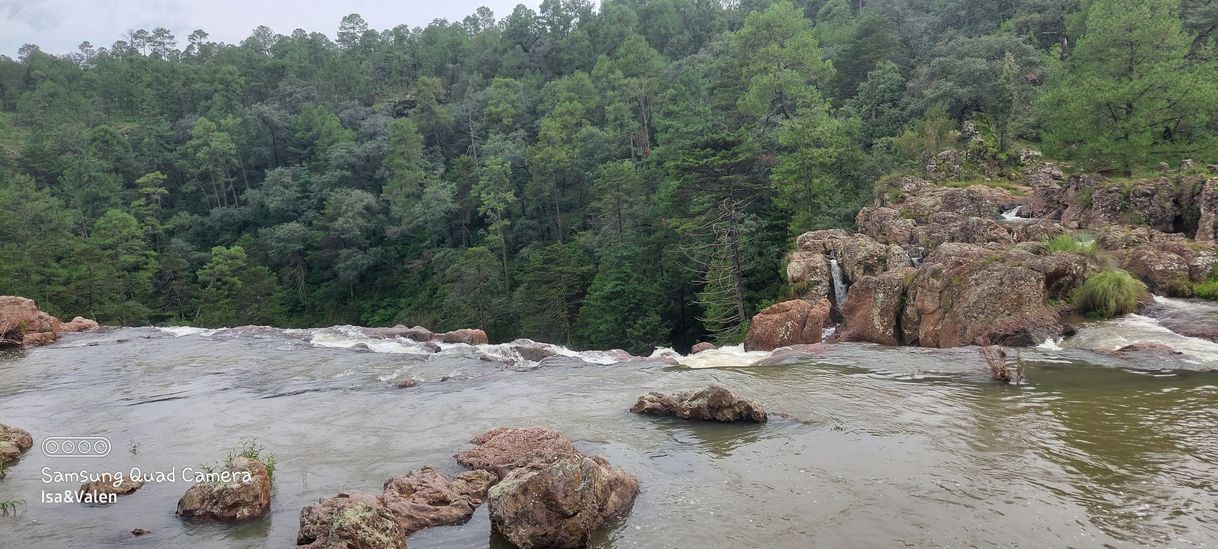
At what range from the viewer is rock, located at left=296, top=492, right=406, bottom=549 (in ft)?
25.7

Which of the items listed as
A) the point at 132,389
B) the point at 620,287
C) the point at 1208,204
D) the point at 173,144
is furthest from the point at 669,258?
the point at 173,144

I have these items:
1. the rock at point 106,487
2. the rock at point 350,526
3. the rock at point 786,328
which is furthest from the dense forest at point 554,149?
the rock at point 106,487

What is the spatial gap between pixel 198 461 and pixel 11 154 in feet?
334

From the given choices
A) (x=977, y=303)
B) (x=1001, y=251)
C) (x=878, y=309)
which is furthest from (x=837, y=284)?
(x=977, y=303)

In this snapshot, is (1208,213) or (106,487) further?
(1208,213)

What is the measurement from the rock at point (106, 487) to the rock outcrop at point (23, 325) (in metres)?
25.0

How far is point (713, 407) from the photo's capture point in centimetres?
1338

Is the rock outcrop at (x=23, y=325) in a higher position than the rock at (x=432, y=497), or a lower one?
higher

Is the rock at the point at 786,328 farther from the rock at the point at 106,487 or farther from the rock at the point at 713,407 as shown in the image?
the rock at the point at 106,487

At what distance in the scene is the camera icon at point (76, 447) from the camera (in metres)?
13.5

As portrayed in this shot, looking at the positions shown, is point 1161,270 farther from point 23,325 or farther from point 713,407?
point 23,325

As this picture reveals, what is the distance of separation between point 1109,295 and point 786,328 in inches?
376

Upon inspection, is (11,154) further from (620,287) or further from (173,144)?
(620,287)

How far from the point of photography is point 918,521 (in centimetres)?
850
